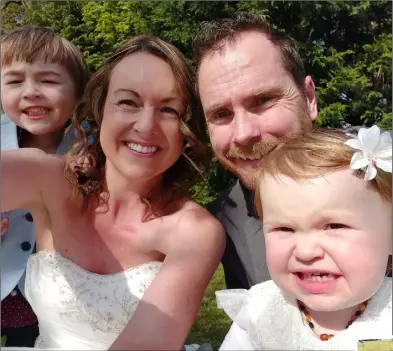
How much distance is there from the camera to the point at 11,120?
5.27 feet

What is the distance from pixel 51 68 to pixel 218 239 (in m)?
0.71

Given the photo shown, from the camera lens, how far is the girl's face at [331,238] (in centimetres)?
108

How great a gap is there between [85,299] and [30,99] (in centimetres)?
61

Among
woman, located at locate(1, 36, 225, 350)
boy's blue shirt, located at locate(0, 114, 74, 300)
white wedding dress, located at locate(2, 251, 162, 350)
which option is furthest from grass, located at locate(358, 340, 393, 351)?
boy's blue shirt, located at locate(0, 114, 74, 300)

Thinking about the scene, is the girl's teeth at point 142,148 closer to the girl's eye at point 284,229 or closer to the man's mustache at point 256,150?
the man's mustache at point 256,150

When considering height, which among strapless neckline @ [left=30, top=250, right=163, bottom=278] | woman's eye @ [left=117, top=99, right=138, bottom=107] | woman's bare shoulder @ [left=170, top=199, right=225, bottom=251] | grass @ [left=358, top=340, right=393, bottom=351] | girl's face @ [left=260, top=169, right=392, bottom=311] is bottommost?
strapless neckline @ [left=30, top=250, right=163, bottom=278]

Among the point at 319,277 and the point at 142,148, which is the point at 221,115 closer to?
the point at 142,148

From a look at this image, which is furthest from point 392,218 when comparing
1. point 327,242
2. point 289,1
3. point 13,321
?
point 13,321

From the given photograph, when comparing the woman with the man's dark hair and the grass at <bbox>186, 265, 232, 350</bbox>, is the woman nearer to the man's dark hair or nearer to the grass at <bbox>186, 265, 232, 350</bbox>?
the man's dark hair

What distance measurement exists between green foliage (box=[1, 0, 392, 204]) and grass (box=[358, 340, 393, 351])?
2.97 ft

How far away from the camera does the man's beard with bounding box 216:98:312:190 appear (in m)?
1.43

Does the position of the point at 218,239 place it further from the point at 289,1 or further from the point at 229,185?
the point at 289,1

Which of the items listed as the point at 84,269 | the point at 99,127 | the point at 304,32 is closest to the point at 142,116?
the point at 99,127

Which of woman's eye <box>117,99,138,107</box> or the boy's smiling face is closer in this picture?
woman's eye <box>117,99,138,107</box>
